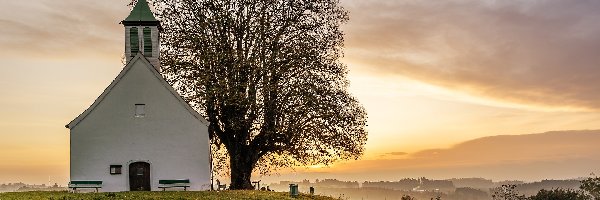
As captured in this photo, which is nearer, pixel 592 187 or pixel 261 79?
pixel 261 79

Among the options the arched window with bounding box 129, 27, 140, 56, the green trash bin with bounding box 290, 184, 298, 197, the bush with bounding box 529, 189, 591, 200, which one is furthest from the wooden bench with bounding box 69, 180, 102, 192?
the bush with bounding box 529, 189, 591, 200

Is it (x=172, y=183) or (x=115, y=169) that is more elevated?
(x=115, y=169)

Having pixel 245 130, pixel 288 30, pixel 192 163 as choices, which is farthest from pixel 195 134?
pixel 288 30

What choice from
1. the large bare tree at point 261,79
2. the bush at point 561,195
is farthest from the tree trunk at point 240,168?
the bush at point 561,195

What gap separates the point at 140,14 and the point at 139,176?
13133mm

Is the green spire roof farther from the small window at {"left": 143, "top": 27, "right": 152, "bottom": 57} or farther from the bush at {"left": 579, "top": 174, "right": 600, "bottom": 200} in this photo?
the bush at {"left": 579, "top": 174, "right": 600, "bottom": 200}

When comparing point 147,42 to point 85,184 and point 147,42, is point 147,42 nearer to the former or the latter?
point 147,42

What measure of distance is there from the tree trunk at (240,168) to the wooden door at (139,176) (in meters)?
7.99

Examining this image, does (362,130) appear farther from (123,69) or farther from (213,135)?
(123,69)

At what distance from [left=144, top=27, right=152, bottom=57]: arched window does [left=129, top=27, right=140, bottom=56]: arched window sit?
562mm

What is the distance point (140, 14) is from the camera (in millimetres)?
51344

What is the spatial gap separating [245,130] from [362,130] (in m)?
9.03

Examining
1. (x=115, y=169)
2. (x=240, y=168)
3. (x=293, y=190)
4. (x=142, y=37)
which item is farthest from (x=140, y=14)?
(x=293, y=190)

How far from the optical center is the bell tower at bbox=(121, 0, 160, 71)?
5019 cm
